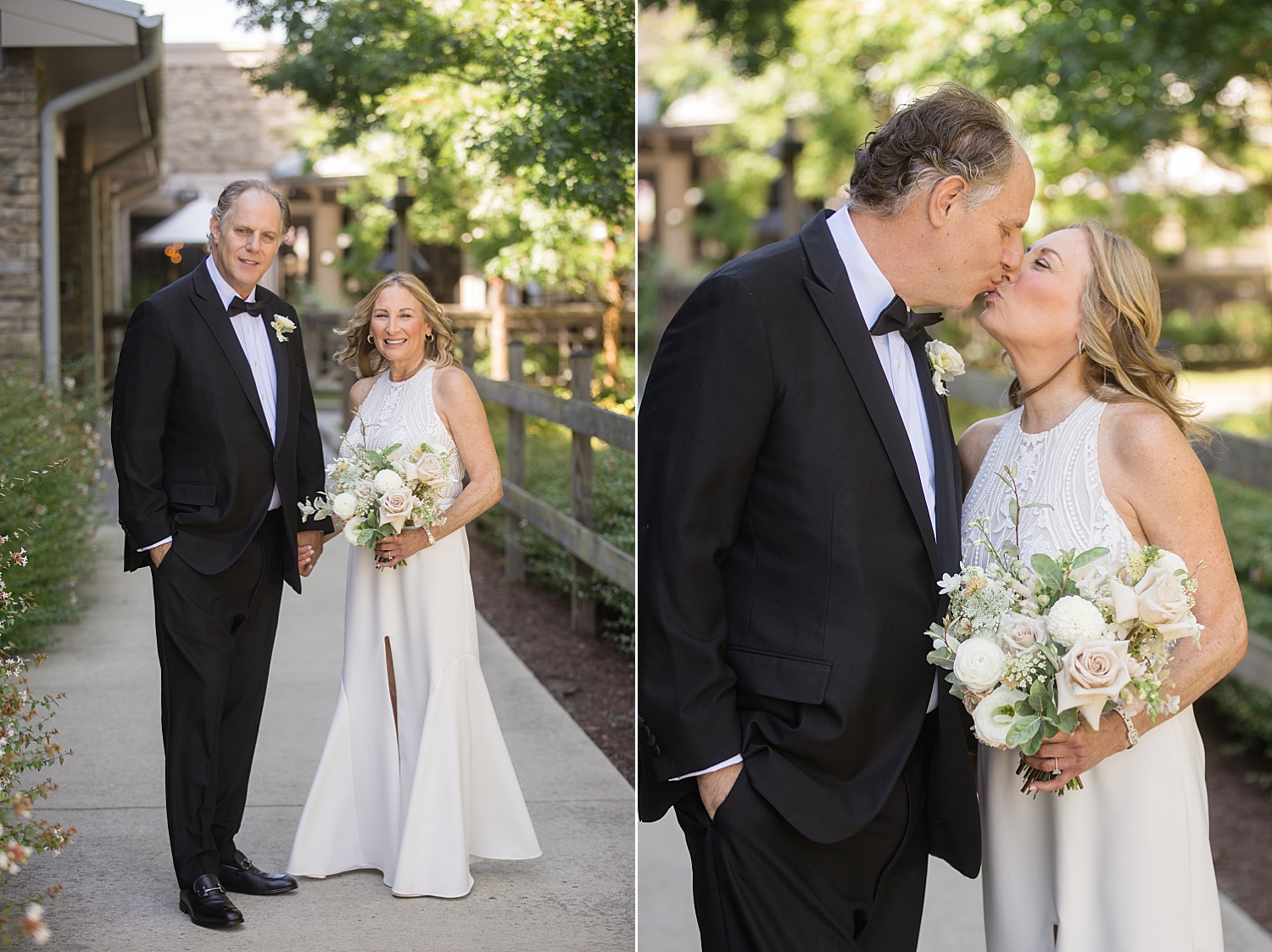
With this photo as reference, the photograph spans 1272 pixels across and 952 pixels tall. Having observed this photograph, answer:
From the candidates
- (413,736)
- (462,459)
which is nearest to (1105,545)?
(462,459)

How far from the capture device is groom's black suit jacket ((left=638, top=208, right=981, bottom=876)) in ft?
6.98

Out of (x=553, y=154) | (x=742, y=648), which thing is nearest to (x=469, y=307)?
(x=553, y=154)

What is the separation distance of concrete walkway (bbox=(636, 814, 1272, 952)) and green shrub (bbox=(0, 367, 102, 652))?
1914mm

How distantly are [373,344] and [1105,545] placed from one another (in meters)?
1.55

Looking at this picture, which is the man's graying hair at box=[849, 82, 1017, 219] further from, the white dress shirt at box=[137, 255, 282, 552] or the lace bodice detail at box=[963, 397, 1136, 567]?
the white dress shirt at box=[137, 255, 282, 552]

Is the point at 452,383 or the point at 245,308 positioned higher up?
the point at 245,308

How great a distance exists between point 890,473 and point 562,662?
1398mm

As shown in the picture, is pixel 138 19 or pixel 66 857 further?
pixel 138 19

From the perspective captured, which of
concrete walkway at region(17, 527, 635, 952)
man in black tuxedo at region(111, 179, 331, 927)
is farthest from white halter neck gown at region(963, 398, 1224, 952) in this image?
man in black tuxedo at region(111, 179, 331, 927)

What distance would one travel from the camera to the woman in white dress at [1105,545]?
94.5 inches

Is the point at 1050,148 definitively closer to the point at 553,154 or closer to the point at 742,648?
the point at 553,154

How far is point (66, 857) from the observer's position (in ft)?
7.99

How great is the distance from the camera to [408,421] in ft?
9.02

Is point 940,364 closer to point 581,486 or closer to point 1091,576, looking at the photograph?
point 1091,576
